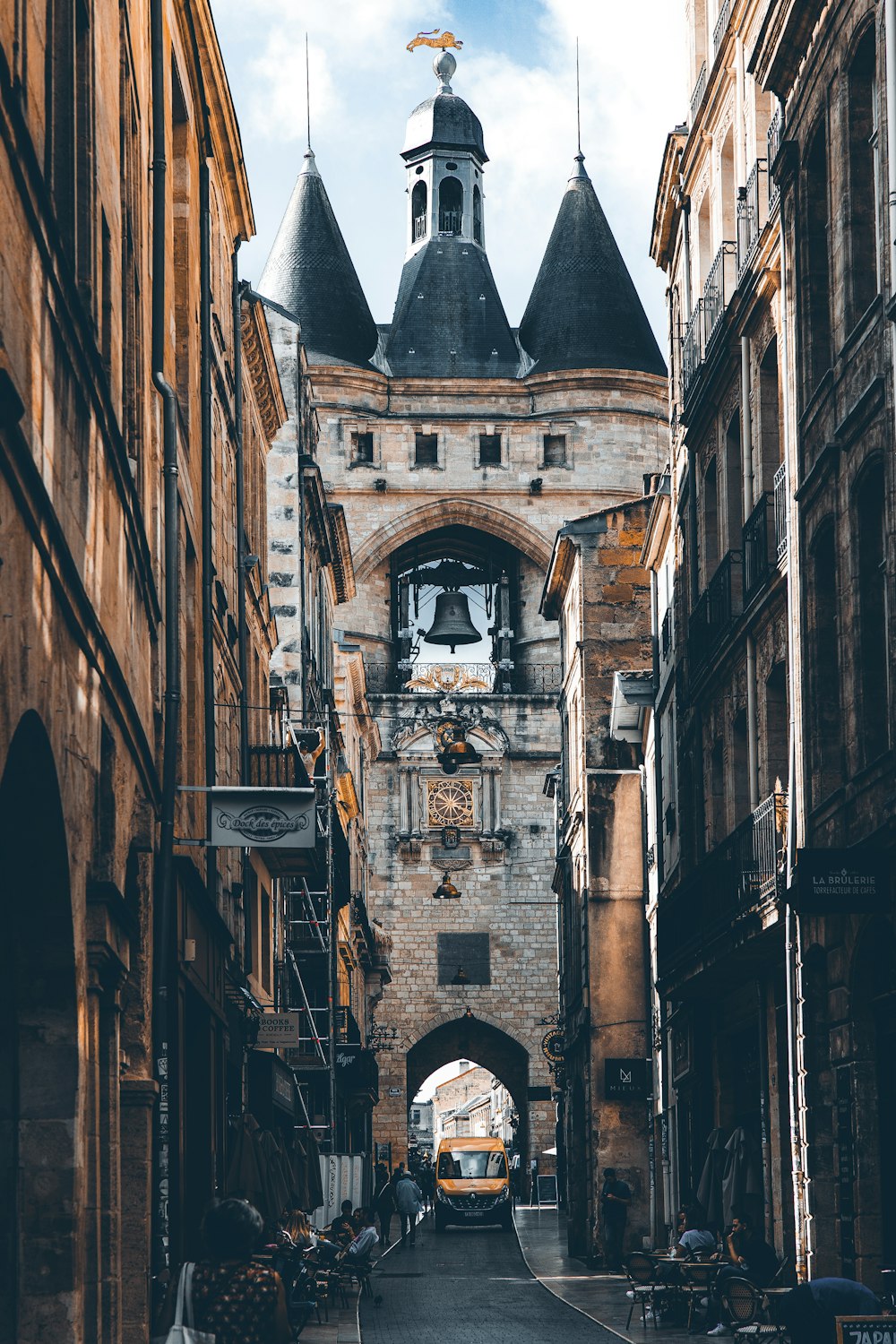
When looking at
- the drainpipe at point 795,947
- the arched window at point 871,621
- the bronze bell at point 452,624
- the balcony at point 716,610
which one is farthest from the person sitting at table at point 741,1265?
the bronze bell at point 452,624

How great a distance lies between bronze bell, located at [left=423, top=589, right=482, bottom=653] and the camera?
51.5m

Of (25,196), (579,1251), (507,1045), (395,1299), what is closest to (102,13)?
(25,196)

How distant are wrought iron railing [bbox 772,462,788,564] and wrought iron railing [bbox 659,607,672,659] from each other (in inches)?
332

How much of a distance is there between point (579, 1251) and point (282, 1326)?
94.7 ft

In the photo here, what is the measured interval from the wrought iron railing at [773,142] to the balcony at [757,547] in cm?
284

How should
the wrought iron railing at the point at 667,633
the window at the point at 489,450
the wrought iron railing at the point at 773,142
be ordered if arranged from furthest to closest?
the window at the point at 489,450 → the wrought iron railing at the point at 667,633 → the wrought iron railing at the point at 773,142

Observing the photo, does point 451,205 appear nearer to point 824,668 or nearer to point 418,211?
point 418,211

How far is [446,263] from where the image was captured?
225 feet

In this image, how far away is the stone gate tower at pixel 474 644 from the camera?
61938 mm

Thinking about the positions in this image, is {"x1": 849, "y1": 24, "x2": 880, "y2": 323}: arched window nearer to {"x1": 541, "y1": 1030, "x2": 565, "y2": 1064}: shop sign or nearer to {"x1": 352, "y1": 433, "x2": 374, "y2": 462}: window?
{"x1": 541, "y1": 1030, "x2": 565, "y2": 1064}: shop sign

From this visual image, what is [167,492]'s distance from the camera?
58.4ft

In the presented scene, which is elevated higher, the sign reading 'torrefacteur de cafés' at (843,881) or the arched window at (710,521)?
the arched window at (710,521)

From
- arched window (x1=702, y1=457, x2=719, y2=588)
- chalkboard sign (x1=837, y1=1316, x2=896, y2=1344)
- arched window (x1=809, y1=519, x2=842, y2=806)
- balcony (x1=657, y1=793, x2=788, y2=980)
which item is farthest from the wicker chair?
arched window (x1=702, y1=457, x2=719, y2=588)

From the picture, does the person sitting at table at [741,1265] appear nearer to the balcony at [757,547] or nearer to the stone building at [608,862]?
the balcony at [757,547]
